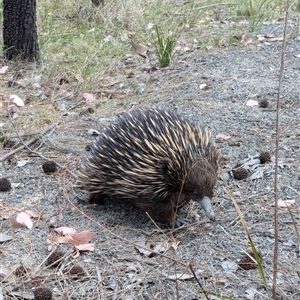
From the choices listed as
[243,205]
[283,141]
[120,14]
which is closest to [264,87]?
[283,141]

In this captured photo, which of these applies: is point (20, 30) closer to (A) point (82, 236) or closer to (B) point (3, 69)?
(B) point (3, 69)

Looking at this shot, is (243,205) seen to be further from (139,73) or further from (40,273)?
(139,73)

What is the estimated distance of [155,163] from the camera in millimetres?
3521

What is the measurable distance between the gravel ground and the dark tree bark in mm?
1037

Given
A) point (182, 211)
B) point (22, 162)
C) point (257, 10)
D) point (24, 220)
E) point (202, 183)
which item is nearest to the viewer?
point (202, 183)

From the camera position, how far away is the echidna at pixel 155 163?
11.0 feet

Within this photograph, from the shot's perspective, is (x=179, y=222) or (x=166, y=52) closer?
(x=179, y=222)

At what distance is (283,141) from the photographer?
445 cm

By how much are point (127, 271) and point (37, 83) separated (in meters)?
3.18

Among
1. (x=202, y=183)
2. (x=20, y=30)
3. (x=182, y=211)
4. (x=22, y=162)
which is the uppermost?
(x=20, y=30)

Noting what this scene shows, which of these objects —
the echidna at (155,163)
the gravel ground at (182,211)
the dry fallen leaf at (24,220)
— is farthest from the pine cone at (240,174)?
the dry fallen leaf at (24,220)

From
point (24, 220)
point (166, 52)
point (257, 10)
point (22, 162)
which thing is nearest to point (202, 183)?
point (24, 220)

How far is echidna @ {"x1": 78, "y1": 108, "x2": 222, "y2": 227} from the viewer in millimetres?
3352

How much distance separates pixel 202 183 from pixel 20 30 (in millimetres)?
3481
